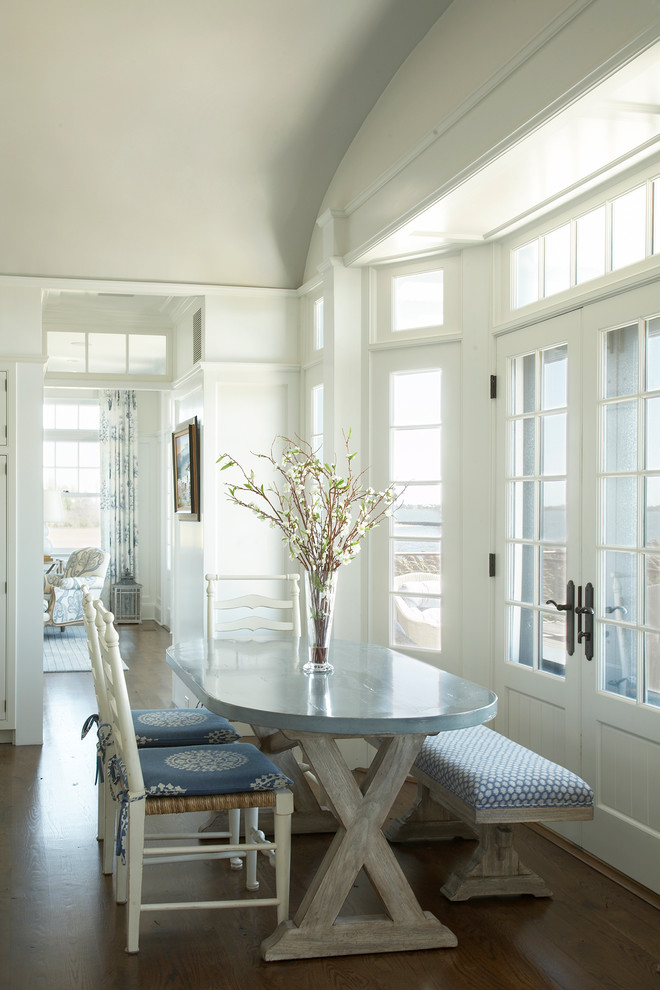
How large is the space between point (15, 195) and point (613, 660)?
3.86 metres

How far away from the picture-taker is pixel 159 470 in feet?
36.1

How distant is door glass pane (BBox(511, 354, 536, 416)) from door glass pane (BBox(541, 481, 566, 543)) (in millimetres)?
377

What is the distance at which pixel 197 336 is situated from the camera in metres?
5.86

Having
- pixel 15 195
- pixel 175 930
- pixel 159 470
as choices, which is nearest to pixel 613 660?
pixel 175 930

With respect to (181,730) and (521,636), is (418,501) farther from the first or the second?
(181,730)

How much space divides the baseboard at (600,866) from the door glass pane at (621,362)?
1.78 metres

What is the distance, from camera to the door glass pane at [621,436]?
134 inches

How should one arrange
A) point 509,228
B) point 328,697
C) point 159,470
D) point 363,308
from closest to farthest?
point 328,697
point 509,228
point 363,308
point 159,470

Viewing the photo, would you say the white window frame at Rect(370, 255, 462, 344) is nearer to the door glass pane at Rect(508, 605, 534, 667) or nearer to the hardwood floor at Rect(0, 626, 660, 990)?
the door glass pane at Rect(508, 605, 534, 667)

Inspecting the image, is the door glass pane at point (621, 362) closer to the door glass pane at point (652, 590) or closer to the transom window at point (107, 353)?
the door glass pane at point (652, 590)

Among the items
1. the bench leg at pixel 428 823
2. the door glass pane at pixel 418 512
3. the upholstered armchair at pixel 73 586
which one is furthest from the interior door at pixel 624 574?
the upholstered armchair at pixel 73 586

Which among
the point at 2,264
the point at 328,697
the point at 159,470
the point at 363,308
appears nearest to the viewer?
the point at 328,697

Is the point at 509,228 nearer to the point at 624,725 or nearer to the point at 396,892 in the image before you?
the point at 624,725

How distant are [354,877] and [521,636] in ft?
5.16
